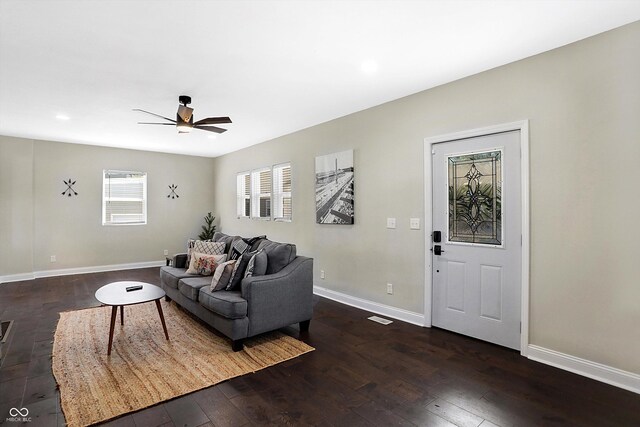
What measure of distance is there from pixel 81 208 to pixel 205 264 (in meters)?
4.36

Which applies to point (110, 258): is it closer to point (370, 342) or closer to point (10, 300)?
point (10, 300)

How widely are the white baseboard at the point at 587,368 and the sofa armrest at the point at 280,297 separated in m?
2.17

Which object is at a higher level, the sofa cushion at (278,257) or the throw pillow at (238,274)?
the sofa cushion at (278,257)

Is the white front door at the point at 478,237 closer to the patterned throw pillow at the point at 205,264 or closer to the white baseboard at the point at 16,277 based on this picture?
the patterned throw pillow at the point at 205,264

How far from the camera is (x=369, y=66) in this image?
307 centimetres

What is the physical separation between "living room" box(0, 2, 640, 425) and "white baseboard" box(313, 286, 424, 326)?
Answer: 2 cm

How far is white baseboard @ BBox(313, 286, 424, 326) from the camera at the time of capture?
3.71m

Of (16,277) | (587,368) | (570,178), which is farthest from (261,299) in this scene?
(16,277)

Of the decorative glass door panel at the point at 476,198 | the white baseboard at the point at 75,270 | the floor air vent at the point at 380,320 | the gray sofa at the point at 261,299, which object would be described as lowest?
the floor air vent at the point at 380,320

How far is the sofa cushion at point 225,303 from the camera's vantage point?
9.64 feet

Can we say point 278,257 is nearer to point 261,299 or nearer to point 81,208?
point 261,299

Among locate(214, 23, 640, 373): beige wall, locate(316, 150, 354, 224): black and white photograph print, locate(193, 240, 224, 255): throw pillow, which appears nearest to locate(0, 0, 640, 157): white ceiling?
locate(214, 23, 640, 373): beige wall

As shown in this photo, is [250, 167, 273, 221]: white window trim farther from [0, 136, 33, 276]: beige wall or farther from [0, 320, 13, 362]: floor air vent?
[0, 136, 33, 276]: beige wall

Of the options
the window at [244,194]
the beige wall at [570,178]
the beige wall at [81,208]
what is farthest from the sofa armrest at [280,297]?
the beige wall at [81,208]
